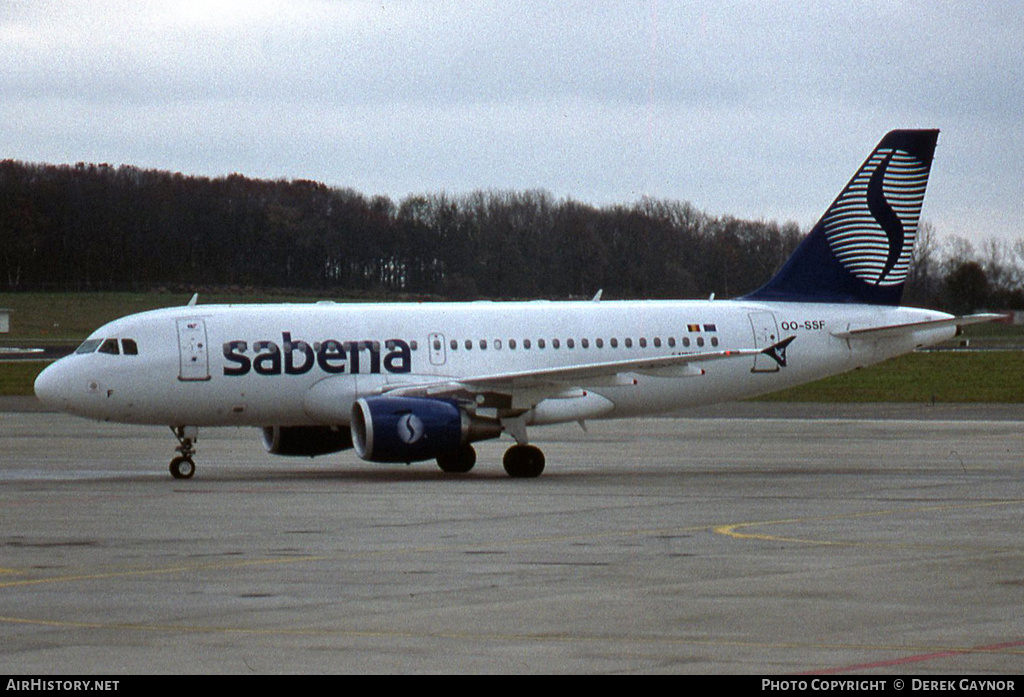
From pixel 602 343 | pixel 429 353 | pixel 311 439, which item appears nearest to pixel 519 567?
pixel 429 353

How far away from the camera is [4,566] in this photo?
56.2 ft

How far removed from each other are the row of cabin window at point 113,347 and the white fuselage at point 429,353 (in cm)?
6

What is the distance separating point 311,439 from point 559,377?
5.33 meters

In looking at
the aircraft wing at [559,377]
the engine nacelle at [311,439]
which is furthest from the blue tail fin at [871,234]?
the engine nacelle at [311,439]

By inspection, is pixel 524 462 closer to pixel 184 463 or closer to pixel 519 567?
pixel 184 463

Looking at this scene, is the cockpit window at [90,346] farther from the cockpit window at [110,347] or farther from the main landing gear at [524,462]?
the main landing gear at [524,462]

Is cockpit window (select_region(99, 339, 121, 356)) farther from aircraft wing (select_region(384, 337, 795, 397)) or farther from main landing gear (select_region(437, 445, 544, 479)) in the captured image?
main landing gear (select_region(437, 445, 544, 479))

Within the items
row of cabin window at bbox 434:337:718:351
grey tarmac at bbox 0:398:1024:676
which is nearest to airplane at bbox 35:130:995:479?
row of cabin window at bbox 434:337:718:351

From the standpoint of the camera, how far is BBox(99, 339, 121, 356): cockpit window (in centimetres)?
3025

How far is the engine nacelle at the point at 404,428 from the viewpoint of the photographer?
28422 millimetres

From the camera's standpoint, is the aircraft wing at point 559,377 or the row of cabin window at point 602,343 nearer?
the aircraft wing at point 559,377

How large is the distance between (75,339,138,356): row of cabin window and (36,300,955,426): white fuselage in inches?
2.2

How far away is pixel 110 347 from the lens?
30.3 metres
